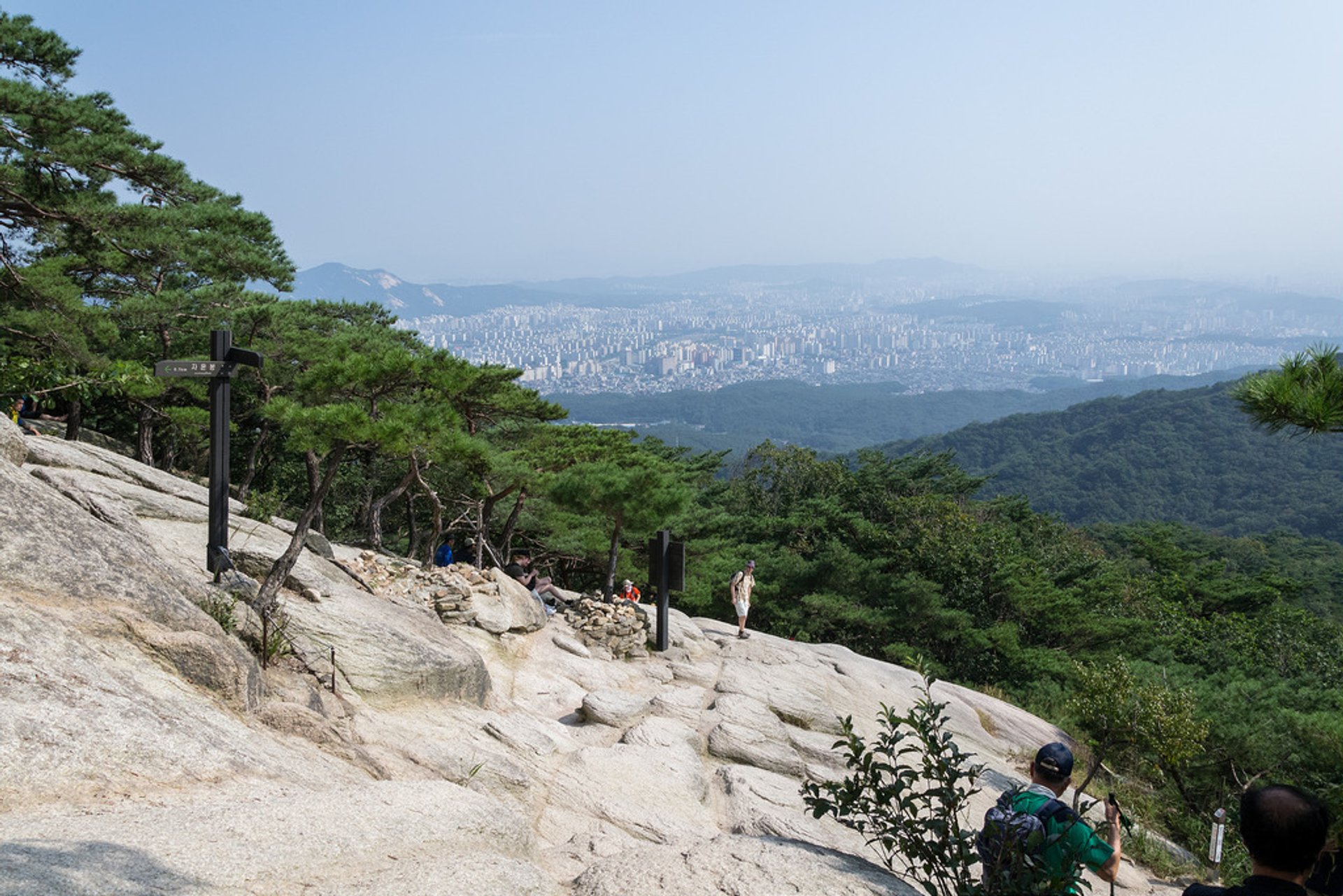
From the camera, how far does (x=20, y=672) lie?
3496 millimetres

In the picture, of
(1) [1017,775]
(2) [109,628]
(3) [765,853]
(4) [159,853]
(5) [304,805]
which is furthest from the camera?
(1) [1017,775]

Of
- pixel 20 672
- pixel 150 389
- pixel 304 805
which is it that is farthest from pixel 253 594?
pixel 150 389

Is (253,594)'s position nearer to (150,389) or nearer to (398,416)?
(398,416)

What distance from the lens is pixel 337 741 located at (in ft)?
15.6

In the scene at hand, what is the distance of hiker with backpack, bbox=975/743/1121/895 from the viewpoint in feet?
8.62

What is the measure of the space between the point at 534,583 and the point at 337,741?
745cm

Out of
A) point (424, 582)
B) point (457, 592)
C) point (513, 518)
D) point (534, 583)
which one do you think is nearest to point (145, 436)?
point (513, 518)

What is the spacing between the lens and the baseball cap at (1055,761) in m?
2.95

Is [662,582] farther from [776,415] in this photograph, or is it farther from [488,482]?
[776,415]

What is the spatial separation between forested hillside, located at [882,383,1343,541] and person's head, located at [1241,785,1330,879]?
8168 cm

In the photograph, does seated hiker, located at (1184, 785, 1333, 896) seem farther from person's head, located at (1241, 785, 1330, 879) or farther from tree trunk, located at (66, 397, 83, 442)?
tree trunk, located at (66, 397, 83, 442)

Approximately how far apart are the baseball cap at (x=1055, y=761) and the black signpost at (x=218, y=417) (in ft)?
17.3

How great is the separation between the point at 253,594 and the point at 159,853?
3.46m

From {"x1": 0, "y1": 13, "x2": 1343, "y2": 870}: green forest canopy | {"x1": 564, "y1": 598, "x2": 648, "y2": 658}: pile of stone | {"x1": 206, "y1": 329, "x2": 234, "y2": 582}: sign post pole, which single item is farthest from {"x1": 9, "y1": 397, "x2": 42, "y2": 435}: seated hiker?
{"x1": 564, "y1": 598, "x2": 648, "y2": 658}: pile of stone
